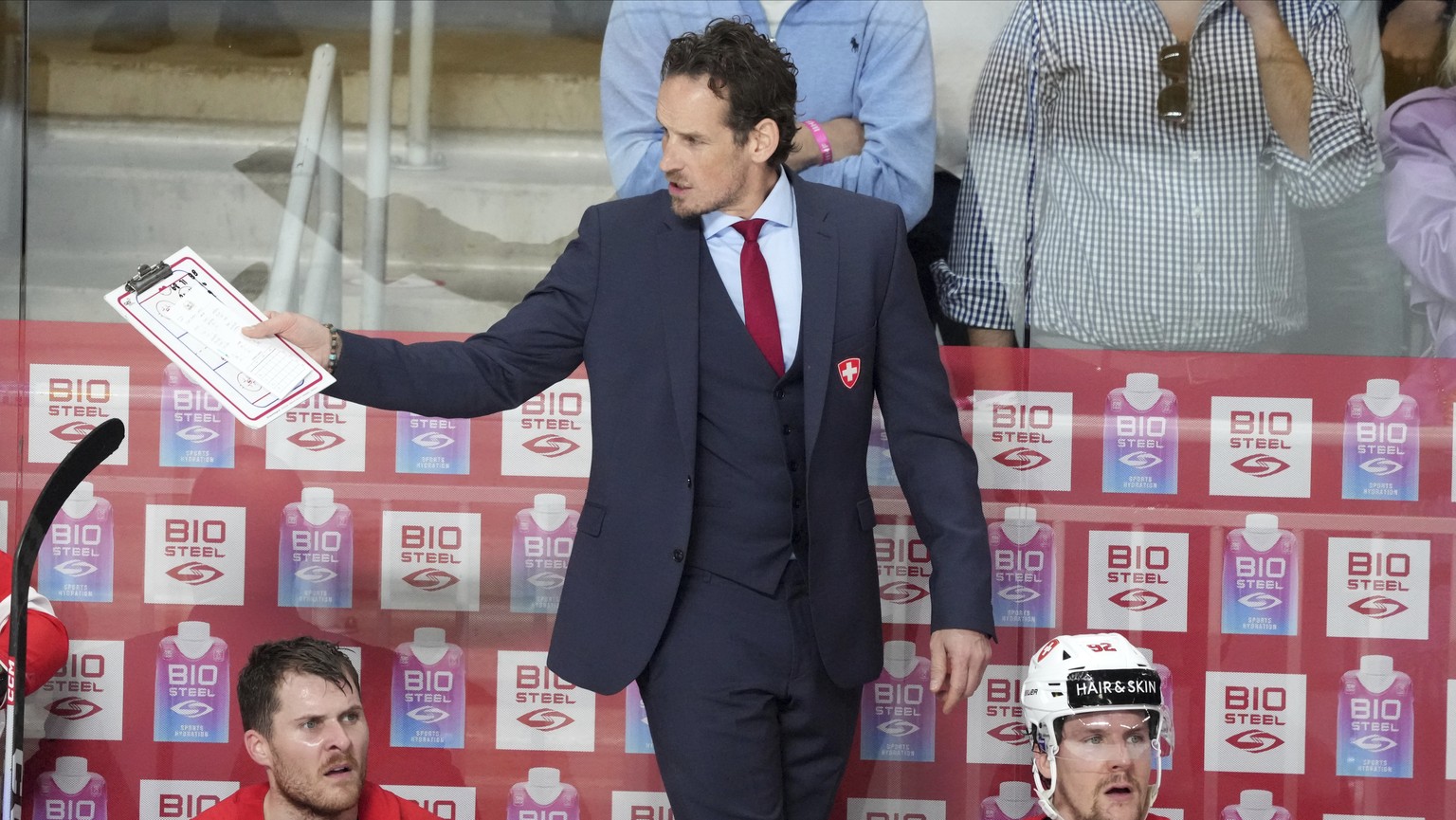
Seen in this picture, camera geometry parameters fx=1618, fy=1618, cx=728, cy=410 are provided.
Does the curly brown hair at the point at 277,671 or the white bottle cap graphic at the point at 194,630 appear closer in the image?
the curly brown hair at the point at 277,671

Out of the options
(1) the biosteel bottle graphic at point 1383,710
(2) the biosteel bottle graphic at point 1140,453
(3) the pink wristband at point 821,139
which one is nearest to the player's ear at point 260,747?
(3) the pink wristband at point 821,139

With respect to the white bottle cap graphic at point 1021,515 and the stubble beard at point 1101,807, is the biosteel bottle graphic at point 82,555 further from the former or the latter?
the stubble beard at point 1101,807

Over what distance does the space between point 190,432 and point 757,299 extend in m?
1.59

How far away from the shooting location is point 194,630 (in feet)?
12.0

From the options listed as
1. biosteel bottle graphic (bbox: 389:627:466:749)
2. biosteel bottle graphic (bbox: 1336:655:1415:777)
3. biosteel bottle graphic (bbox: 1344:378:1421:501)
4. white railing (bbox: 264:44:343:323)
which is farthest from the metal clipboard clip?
biosteel bottle graphic (bbox: 1336:655:1415:777)

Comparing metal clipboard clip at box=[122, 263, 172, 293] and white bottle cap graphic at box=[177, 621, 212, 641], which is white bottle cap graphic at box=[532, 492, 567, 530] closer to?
white bottle cap graphic at box=[177, 621, 212, 641]

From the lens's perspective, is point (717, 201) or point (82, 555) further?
point (82, 555)

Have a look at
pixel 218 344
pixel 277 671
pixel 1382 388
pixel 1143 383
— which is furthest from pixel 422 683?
pixel 1382 388

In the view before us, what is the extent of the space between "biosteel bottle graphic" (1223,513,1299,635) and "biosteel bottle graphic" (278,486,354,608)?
2.01 metres

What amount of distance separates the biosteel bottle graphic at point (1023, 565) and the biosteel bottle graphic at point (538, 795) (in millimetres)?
1070

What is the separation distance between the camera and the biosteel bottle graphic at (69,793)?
12.0 feet

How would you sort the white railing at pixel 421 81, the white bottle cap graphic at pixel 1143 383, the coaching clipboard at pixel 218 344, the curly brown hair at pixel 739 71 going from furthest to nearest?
the white railing at pixel 421 81
the white bottle cap graphic at pixel 1143 383
the curly brown hair at pixel 739 71
the coaching clipboard at pixel 218 344

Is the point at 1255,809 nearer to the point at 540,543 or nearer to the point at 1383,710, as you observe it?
the point at 1383,710

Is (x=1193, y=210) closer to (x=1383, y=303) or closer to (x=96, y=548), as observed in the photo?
(x=1383, y=303)
